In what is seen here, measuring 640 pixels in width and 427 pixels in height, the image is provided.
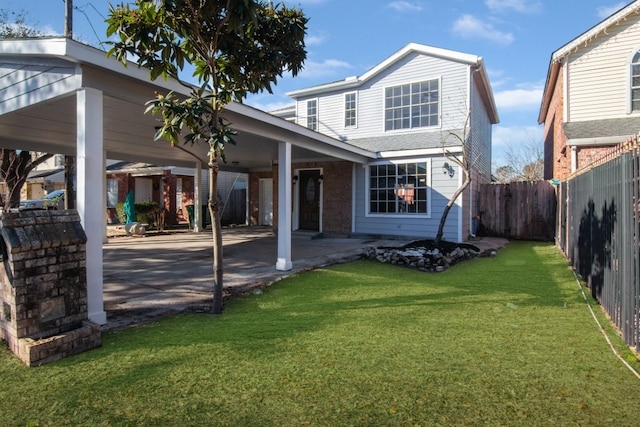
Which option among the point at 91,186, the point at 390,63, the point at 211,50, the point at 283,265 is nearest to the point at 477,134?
the point at 390,63

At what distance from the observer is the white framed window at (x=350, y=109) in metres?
13.9

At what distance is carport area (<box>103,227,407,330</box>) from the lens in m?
5.06

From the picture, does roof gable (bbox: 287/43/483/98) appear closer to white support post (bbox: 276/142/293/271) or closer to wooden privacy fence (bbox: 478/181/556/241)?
wooden privacy fence (bbox: 478/181/556/241)

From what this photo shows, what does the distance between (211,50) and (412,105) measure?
9.30m

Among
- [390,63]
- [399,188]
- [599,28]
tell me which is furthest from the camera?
[390,63]

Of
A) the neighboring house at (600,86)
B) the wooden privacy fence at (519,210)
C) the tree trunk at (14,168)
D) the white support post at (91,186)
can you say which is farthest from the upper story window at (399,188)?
the tree trunk at (14,168)

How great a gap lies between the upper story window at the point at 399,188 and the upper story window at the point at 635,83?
5641 mm

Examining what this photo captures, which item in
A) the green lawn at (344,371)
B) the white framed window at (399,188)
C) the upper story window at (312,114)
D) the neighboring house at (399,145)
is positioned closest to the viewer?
the green lawn at (344,371)

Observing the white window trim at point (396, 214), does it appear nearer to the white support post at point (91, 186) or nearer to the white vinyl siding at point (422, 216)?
the white vinyl siding at point (422, 216)

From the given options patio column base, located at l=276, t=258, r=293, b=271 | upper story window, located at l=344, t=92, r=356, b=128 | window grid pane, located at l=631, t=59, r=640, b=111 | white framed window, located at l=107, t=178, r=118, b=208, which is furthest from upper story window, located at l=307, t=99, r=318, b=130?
white framed window, located at l=107, t=178, r=118, b=208

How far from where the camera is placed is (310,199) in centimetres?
1426

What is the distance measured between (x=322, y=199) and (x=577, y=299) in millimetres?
9157

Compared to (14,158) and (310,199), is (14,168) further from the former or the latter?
(310,199)

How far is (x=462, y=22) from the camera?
11.2 metres
